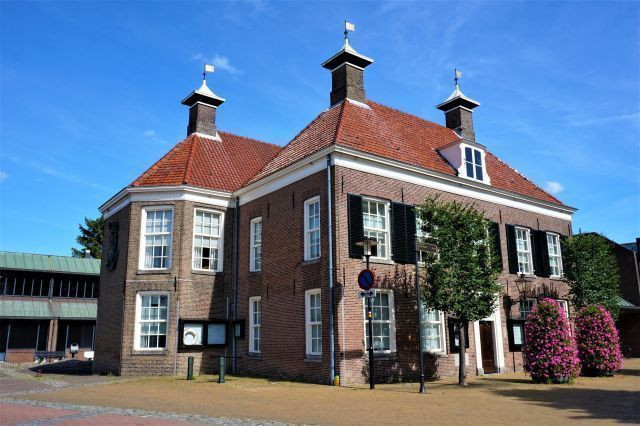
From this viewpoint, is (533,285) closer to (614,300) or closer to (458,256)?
(614,300)

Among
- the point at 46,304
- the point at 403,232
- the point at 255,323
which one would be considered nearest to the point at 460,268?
the point at 403,232

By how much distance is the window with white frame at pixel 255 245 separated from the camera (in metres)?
20.3

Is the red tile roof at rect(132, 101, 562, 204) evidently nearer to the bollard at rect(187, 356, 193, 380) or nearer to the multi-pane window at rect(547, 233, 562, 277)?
the multi-pane window at rect(547, 233, 562, 277)

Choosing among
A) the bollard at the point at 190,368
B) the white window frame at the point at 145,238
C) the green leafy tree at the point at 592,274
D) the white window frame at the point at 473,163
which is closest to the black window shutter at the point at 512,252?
the white window frame at the point at 473,163

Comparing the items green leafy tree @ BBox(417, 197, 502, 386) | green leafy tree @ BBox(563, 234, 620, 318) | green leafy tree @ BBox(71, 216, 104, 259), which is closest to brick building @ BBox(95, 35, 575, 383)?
green leafy tree @ BBox(563, 234, 620, 318)

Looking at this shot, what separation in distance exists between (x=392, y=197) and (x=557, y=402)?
26.9 ft

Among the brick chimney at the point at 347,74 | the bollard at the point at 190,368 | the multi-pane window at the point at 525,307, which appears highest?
the brick chimney at the point at 347,74

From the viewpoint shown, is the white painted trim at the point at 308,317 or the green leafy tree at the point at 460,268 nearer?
the green leafy tree at the point at 460,268

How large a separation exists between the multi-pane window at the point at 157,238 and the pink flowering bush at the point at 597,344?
1512 cm

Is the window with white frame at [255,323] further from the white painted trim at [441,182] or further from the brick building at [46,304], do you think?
the brick building at [46,304]

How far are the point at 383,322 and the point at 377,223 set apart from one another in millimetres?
3215

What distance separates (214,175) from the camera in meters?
22.3

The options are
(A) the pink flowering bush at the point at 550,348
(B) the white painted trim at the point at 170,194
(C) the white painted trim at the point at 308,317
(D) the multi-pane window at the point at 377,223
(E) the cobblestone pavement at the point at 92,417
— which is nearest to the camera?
(E) the cobblestone pavement at the point at 92,417

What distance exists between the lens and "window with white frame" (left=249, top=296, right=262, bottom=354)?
19491 mm
